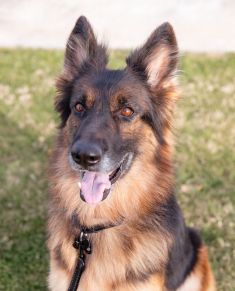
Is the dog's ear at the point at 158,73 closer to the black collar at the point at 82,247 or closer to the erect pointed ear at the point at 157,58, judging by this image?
the erect pointed ear at the point at 157,58

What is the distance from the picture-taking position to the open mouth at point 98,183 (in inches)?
162

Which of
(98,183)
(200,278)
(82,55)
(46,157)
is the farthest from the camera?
(46,157)

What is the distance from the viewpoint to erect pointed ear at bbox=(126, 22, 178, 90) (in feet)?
14.1

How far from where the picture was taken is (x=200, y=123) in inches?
328

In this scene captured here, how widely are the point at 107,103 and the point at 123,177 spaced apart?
25.4 inches

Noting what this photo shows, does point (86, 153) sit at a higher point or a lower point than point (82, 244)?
higher

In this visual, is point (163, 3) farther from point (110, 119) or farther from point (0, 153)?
point (110, 119)

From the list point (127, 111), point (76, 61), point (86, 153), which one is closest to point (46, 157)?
point (76, 61)

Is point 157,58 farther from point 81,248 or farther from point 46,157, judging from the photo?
point 46,157

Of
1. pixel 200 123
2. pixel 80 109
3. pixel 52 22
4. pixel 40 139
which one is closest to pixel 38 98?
pixel 40 139

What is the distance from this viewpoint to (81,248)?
14.2ft

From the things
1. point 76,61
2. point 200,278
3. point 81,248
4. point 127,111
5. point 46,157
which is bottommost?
point 200,278

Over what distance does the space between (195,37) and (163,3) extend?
224cm

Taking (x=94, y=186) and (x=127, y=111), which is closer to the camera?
(x=94, y=186)
